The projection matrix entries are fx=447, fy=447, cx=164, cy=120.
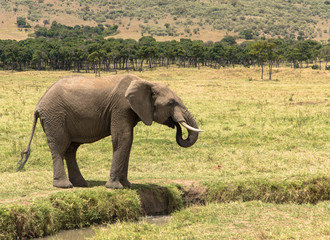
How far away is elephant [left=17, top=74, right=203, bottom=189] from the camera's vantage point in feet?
36.0

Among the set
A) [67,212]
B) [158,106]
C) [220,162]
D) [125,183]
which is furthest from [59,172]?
[220,162]

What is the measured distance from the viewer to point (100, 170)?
15359 mm

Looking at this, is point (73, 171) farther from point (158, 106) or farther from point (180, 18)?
point (180, 18)

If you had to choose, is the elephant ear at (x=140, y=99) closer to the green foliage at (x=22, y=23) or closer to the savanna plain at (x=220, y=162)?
the savanna plain at (x=220, y=162)

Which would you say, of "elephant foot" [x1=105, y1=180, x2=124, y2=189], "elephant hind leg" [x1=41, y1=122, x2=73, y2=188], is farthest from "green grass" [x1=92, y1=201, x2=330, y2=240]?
"elephant hind leg" [x1=41, y1=122, x2=73, y2=188]

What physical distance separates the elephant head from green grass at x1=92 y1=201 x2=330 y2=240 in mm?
1805

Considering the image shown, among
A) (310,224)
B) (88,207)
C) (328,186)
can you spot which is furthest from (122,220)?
(328,186)

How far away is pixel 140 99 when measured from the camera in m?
10.8

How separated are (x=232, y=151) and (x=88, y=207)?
889cm

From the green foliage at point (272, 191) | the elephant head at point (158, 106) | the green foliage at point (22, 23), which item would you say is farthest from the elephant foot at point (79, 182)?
the green foliage at point (22, 23)

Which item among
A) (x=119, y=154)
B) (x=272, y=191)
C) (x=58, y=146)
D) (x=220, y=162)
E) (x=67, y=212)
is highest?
(x=58, y=146)

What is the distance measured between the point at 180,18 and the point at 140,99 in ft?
578

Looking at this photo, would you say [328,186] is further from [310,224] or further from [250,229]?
[250,229]

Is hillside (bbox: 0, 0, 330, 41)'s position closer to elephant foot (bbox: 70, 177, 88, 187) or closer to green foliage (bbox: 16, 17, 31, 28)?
green foliage (bbox: 16, 17, 31, 28)
